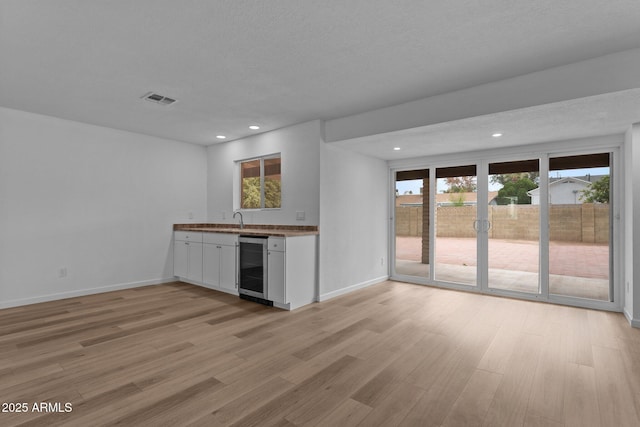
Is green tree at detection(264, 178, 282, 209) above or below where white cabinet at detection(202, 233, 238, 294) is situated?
above

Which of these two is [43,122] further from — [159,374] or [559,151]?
[559,151]

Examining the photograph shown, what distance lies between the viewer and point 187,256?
5.23m

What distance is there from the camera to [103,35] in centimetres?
231

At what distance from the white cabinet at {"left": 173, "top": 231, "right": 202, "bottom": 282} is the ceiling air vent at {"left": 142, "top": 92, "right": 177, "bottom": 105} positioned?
2141mm

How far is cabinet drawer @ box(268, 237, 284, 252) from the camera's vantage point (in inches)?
151

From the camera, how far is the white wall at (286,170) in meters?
4.37

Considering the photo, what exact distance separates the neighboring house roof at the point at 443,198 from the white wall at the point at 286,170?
80.9 inches

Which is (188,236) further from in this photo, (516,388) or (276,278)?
(516,388)

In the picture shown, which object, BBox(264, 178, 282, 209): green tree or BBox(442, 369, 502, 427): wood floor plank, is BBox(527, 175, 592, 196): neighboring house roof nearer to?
BBox(442, 369, 502, 427): wood floor plank

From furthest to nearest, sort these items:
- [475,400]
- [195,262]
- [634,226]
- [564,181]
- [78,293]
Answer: [195,262], [78,293], [564,181], [634,226], [475,400]

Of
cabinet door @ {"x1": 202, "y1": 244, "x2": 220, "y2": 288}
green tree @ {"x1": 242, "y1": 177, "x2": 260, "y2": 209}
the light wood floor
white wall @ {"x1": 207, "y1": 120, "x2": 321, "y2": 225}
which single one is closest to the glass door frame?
the light wood floor

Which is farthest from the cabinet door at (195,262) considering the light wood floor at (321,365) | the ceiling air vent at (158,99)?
the ceiling air vent at (158,99)

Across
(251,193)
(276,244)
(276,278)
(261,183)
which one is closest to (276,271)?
(276,278)

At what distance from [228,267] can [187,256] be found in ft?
3.70
